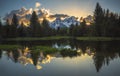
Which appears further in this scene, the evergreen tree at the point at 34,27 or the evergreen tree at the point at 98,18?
the evergreen tree at the point at 34,27

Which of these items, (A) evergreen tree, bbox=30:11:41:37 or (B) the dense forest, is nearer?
(B) the dense forest

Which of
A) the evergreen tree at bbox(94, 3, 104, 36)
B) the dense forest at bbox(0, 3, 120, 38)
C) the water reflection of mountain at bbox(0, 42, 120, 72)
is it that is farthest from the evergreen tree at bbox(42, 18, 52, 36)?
the water reflection of mountain at bbox(0, 42, 120, 72)

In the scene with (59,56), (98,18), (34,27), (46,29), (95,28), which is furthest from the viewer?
(46,29)

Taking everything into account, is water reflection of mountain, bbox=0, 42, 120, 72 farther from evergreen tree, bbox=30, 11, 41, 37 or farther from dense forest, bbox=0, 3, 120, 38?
evergreen tree, bbox=30, 11, 41, 37

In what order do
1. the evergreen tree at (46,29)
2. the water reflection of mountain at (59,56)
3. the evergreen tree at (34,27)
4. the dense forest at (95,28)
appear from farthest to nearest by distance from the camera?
the evergreen tree at (46,29)
the evergreen tree at (34,27)
the dense forest at (95,28)
the water reflection of mountain at (59,56)

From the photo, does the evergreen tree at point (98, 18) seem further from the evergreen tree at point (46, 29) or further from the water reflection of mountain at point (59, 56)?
the water reflection of mountain at point (59, 56)

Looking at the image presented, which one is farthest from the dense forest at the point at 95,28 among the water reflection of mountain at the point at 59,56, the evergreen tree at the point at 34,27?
the water reflection of mountain at the point at 59,56

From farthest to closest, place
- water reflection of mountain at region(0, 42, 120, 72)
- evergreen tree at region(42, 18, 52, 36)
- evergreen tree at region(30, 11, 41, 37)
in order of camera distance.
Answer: evergreen tree at region(42, 18, 52, 36)
evergreen tree at region(30, 11, 41, 37)
water reflection of mountain at region(0, 42, 120, 72)

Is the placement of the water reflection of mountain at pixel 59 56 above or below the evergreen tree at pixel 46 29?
below

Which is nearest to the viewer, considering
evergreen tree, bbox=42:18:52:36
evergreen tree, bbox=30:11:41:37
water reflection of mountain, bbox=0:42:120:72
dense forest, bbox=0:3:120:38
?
water reflection of mountain, bbox=0:42:120:72

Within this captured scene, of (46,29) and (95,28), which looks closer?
(95,28)

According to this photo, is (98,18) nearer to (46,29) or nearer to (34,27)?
(46,29)

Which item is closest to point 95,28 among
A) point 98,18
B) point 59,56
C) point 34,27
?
point 98,18

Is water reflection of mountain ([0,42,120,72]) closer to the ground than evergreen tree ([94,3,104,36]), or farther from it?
closer to the ground
